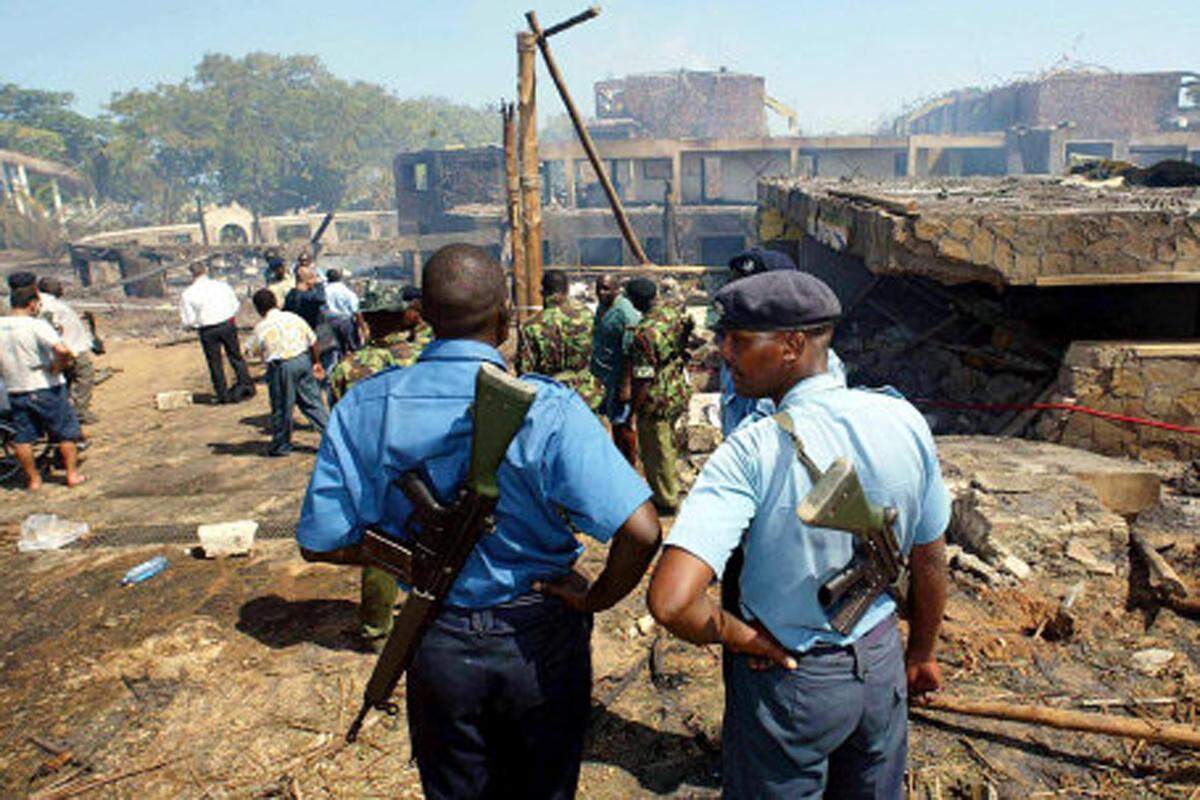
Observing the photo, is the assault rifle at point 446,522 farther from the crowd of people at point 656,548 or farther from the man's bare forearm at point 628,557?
the man's bare forearm at point 628,557

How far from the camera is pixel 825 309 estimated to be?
5.47ft

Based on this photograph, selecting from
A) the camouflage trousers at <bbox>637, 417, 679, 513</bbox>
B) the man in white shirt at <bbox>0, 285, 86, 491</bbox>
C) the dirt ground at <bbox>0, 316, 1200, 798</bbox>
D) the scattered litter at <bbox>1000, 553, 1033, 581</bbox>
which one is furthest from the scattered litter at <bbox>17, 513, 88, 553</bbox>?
the scattered litter at <bbox>1000, 553, 1033, 581</bbox>

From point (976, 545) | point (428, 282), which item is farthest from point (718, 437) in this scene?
point (428, 282)

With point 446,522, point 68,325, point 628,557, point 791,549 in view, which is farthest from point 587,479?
point 68,325

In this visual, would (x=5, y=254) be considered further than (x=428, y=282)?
Yes

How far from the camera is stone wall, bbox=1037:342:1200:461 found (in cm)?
581

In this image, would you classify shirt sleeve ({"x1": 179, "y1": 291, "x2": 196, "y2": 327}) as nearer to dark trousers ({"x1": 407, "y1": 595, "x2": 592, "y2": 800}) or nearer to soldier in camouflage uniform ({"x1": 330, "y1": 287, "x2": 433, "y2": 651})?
soldier in camouflage uniform ({"x1": 330, "y1": 287, "x2": 433, "y2": 651})

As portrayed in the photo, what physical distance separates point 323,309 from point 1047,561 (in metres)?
7.18

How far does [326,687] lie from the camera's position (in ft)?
12.0

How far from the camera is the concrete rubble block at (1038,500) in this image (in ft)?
13.9

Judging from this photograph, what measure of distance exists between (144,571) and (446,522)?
13.1 ft

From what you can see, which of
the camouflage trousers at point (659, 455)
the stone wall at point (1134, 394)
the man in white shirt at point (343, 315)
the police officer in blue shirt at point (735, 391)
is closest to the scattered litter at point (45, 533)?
the man in white shirt at point (343, 315)

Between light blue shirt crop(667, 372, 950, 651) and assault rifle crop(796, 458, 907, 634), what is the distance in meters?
0.03

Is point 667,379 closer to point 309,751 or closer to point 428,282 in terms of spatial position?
point 309,751
